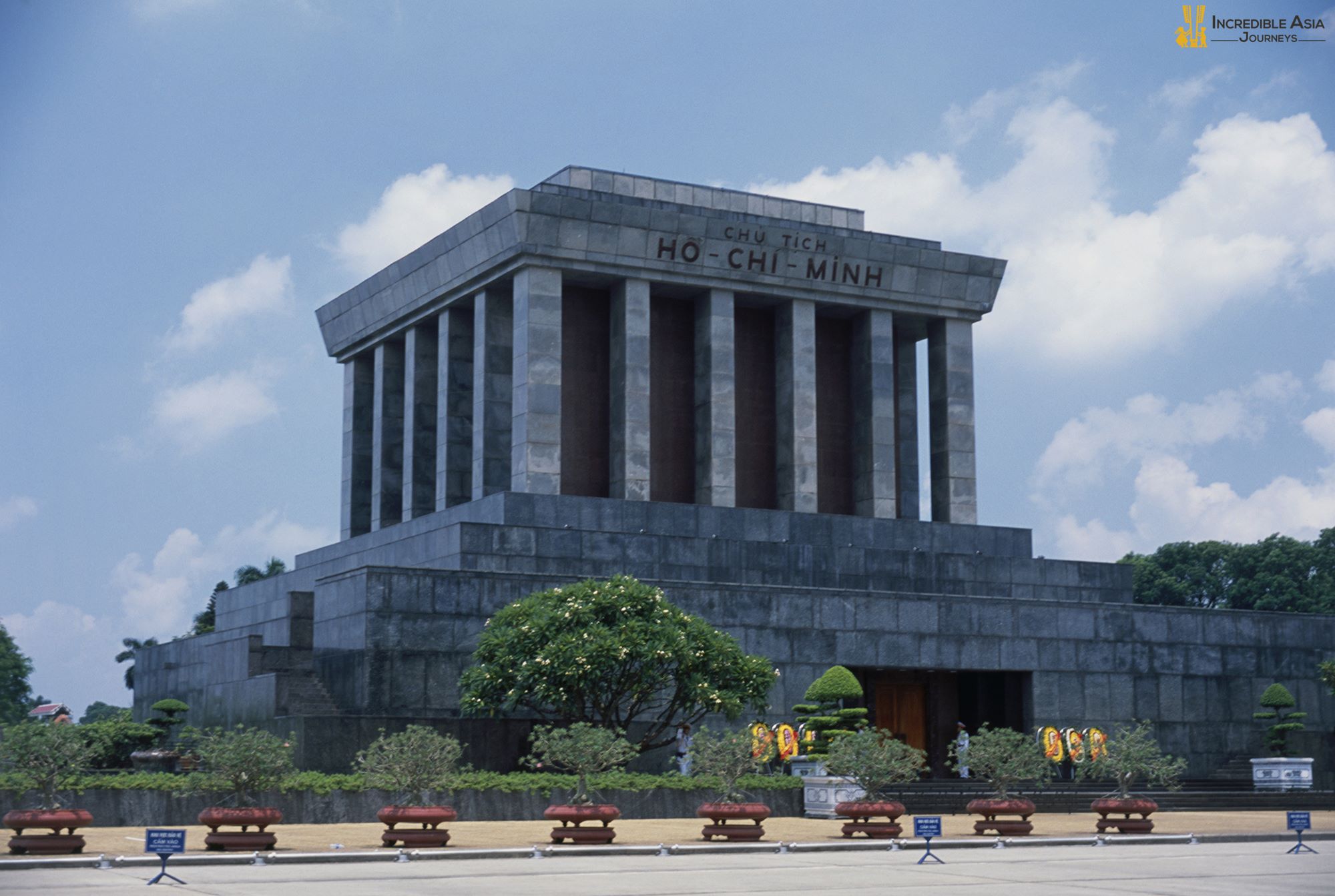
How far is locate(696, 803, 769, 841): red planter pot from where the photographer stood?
2666cm

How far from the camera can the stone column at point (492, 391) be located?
4731cm

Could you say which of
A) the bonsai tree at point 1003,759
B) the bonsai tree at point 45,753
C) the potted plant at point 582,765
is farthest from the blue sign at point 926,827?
the bonsai tree at point 45,753

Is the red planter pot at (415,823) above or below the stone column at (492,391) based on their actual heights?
below

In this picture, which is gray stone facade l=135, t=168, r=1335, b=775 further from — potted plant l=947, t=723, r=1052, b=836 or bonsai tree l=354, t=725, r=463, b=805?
potted plant l=947, t=723, r=1052, b=836

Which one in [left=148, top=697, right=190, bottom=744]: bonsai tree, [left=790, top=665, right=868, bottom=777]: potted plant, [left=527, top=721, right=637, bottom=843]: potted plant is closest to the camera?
[left=527, top=721, right=637, bottom=843]: potted plant

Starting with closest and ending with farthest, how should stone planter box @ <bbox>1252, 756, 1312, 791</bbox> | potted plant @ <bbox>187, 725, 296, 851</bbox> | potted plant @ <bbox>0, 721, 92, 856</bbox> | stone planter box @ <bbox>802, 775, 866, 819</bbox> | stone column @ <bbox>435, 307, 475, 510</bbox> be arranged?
potted plant @ <bbox>0, 721, 92, 856</bbox>
potted plant @ <bbox>187, 725, 296, 851</bbox>
stone planter box @ <bbox>802, 775, 866, 819</bbox>
stone planter box @ <bbox>1252, 756, 1312, 791</bbox>
stone column @ <bbox>435, 307, 475, 510</bbox>

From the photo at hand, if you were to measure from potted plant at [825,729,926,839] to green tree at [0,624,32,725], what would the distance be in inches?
2893

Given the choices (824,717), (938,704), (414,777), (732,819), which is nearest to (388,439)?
(938,704)

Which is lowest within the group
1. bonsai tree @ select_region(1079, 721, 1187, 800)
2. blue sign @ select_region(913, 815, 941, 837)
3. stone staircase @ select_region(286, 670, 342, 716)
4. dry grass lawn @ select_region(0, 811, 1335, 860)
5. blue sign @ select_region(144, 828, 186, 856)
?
dry grass lawn @ select_region(0, 811, 1335, 860)

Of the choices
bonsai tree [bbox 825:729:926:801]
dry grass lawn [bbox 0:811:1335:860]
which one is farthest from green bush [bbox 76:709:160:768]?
bonsai tree [bbox 825:729:926:801]

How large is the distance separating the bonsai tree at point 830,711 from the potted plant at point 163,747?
14173mm

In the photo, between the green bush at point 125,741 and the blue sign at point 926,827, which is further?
the green bush at point 125,741

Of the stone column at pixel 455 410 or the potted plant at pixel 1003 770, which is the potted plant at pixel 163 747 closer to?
the stone column at pixel 455 410

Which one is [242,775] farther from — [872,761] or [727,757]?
[872,761]
